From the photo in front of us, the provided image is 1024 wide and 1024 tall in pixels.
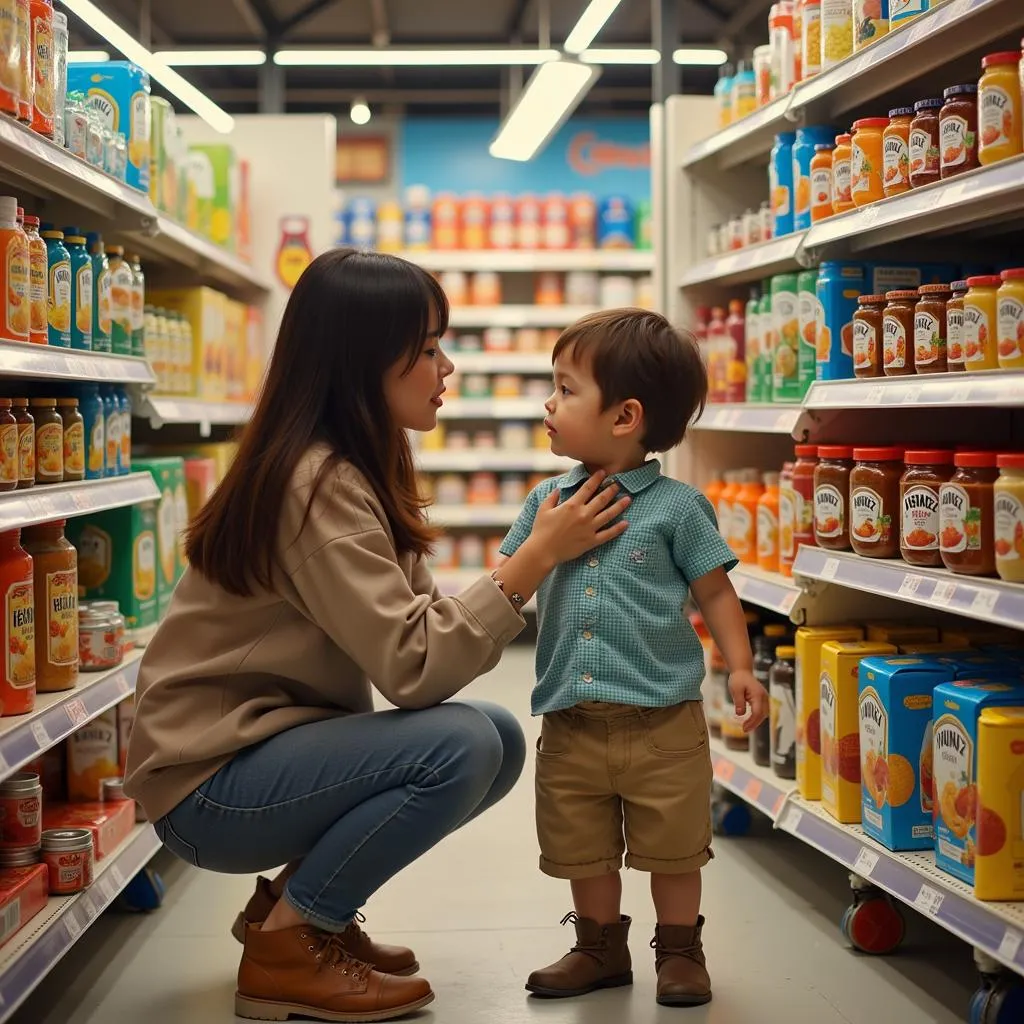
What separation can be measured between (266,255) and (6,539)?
2.94m

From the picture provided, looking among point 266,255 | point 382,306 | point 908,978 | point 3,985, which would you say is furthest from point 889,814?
point 266,255

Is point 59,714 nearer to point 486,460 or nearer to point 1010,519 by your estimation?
point 1010,519

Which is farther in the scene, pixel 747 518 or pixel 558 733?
pixel 747 518

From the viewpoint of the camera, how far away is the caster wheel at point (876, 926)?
2.52m

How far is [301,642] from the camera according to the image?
2.14 m

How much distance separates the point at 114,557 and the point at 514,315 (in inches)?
172

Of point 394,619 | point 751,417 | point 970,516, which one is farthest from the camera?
point 751,417

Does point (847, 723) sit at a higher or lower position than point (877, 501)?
lower

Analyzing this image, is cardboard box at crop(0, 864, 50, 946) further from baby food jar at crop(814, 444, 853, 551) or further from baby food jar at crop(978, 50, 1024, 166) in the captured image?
baby food jar at crop(978, 50, 1024, 166)

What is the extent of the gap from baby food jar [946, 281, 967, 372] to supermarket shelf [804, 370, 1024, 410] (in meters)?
0.05

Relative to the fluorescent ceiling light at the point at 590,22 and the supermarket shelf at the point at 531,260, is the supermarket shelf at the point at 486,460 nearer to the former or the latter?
the supermarket shelf at the point at 531,260

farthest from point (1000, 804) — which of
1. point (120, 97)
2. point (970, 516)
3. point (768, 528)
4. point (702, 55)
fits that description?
point (702, 55)

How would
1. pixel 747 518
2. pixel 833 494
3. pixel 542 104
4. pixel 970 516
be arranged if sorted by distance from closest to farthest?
pixel 970 516
pixel 833 494
pixel 747 518
pixel 542 104

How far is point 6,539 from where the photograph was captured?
90.5 inches
